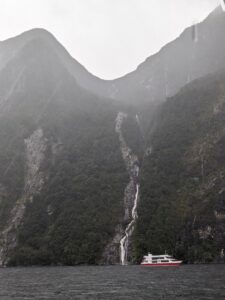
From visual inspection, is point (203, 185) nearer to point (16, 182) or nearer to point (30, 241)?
point (30, 241)

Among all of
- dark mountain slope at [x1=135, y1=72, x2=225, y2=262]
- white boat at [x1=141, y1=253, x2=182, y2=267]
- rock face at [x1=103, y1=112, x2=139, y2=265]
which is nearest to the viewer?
white boat at [x1=141, y1=253, x2=182, y2=267]

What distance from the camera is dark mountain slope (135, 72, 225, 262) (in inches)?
5655

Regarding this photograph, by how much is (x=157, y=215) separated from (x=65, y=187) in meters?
46.8

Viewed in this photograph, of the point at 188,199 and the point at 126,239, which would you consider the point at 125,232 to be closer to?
the point at 126,239

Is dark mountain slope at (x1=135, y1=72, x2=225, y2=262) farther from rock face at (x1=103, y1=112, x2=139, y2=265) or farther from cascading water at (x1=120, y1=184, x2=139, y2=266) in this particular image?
rock face at (x1=103, y1=112, x2=139, y2=265)

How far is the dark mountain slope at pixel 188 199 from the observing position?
471 feet

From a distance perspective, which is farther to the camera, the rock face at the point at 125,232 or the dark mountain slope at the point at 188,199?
the rock face at the point at 125,232

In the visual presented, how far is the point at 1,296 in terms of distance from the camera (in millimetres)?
63625

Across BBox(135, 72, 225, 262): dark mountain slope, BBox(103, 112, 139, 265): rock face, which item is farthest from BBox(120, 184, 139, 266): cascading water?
BBox(135, 72, 225, 262): dark mountain slope

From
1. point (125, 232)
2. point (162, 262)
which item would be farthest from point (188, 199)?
point (162, 262)

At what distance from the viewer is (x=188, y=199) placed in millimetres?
161625

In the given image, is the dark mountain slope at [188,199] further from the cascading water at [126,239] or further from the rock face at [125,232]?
the rock face at [125,232]

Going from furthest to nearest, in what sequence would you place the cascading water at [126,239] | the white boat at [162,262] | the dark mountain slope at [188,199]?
the cascading water at [126,239], the dark mountain slope at [188,199], the white boat at [162,262]

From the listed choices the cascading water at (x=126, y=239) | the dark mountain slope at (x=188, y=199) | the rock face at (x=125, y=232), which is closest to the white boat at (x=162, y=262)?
the dark mountain slope at (x=188, y=199)
